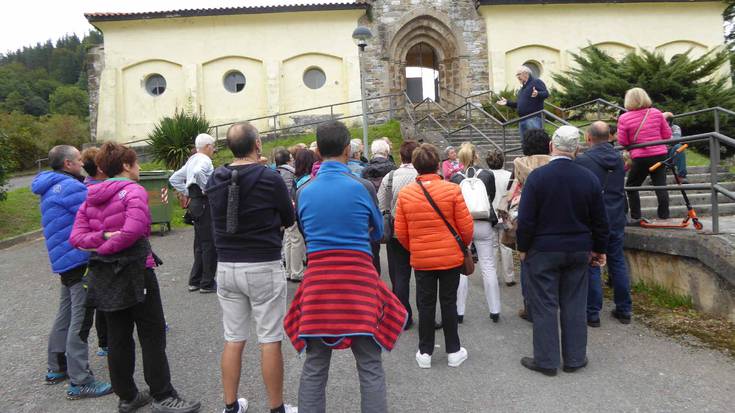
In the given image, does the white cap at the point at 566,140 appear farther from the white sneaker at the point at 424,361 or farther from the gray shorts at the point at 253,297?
the gray shorts at the point at 253,297

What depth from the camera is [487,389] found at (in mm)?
3576

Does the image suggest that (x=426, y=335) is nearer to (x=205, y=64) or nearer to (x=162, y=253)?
(x=162, y=253)

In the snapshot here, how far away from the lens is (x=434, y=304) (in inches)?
156

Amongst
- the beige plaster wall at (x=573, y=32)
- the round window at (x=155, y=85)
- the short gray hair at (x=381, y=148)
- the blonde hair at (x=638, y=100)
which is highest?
the beige plaster wall at (x=573, y=32)

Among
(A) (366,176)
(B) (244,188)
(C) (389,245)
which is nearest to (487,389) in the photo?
(C) (389,245)

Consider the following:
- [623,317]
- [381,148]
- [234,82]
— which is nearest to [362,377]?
[381,148]

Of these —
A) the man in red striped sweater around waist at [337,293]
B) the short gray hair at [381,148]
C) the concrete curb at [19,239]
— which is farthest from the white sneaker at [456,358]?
the concrete curb at [19,239]

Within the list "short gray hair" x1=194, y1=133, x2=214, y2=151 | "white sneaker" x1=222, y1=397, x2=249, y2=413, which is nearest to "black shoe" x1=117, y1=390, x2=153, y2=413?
"white sneaker" x1=222, y1=397, x2=249, y2=413

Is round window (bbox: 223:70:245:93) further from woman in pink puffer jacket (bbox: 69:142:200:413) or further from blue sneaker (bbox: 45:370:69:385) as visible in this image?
woman in pink puffer jacket (bbox: 69:142:200:413)

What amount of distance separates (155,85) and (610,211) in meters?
19.0

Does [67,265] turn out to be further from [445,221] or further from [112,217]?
[445,221]

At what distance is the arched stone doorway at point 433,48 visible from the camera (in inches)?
770

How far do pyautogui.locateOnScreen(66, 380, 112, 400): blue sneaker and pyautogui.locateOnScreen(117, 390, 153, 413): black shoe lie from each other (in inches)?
11.2

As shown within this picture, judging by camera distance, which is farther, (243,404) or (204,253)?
(204,253)
